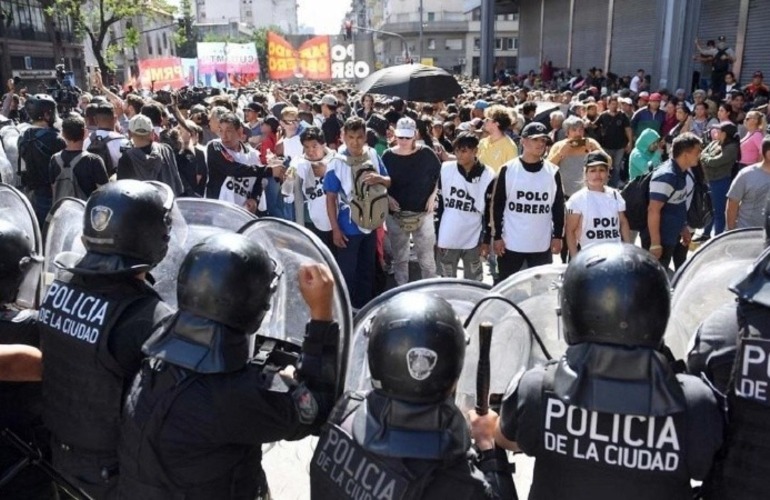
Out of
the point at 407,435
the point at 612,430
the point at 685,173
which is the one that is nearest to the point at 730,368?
the point at 612,430

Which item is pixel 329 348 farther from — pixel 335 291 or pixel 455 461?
pixel 455 461

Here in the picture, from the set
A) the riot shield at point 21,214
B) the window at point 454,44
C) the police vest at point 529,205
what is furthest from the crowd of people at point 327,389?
the window at point 454,44

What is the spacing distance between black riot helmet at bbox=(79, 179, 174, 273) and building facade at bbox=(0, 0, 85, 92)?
32.7 m

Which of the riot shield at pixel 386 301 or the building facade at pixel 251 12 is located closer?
the riot shield at pixel 386 301

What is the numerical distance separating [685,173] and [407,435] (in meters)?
4.47

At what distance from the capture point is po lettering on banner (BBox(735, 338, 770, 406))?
1.76 metres

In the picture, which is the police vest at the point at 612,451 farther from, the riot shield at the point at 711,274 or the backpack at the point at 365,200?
the backpack at the point at 365,200

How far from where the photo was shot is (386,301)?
8.19 feet

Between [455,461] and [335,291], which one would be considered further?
[335,291]

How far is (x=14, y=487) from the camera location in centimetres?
267

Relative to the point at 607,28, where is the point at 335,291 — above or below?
below

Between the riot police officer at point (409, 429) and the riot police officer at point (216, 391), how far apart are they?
0.76ft

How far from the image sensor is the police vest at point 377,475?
1710mm

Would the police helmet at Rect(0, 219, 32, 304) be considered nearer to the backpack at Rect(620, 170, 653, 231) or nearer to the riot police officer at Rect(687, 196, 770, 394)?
the riot police officer at Rect(687, 196, 770, 394)
